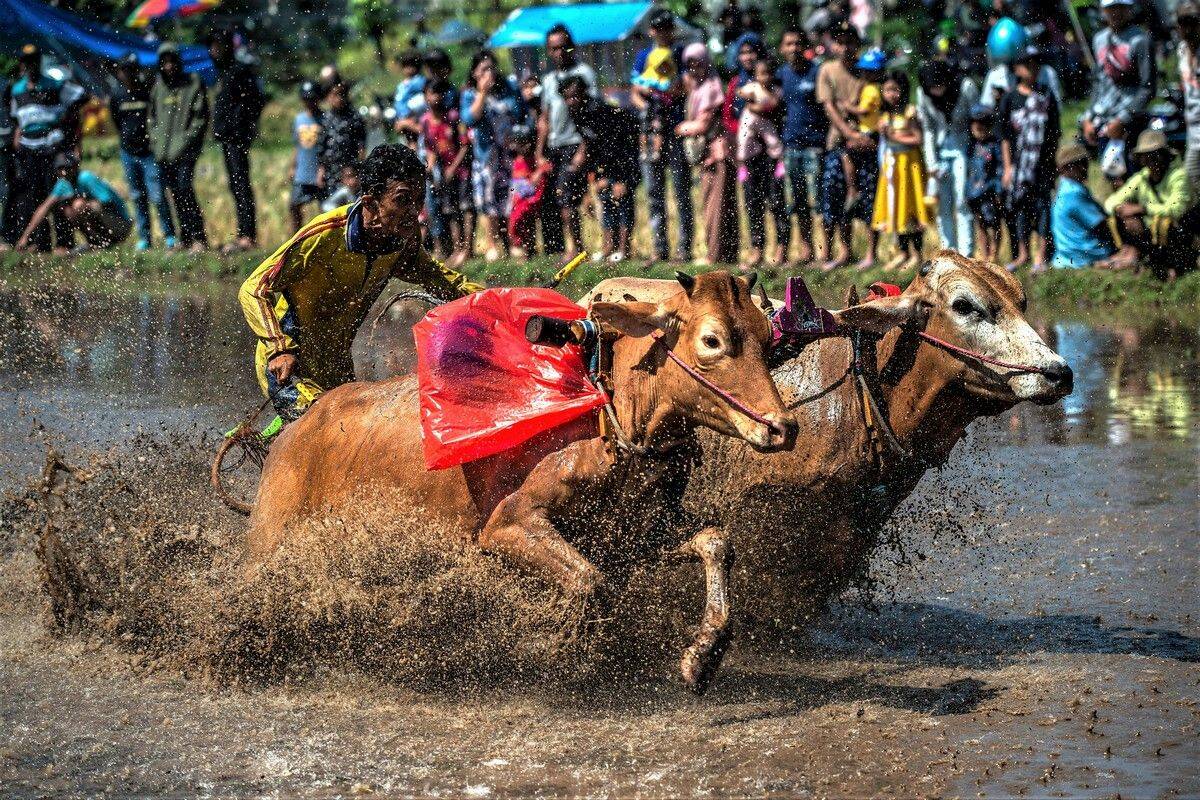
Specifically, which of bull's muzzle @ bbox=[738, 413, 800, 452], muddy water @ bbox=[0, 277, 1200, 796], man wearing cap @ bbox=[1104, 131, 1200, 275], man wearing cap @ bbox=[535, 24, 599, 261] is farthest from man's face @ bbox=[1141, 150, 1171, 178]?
bull's muzzle @ bbox=[738, 413, 800, 452]

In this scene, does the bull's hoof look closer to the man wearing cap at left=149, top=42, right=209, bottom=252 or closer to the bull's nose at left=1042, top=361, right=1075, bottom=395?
the bull's nose at left=1042, top=361, right=1075, bottom=395

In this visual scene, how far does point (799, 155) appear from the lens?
15.6 metres

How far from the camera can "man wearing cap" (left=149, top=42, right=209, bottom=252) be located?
19.5 m

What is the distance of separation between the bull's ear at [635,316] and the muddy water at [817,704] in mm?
1423

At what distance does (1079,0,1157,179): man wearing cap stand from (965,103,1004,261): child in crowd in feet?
3.40

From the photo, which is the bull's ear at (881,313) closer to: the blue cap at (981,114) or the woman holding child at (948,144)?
the woman holding child at (948,144)

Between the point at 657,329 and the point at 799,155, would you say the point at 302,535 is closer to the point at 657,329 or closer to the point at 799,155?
the point at 657,329

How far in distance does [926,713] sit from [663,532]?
1166 mm

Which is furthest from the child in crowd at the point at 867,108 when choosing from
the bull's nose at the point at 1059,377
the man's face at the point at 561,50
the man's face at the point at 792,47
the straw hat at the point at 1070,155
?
the bull's nose at the point at 1059,377

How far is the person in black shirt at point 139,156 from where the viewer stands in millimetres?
20125

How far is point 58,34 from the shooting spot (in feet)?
95.7

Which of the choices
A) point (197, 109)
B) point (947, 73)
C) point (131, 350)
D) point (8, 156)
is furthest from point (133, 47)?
point (947, 73)

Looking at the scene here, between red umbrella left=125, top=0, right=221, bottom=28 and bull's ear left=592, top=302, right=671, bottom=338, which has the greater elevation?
red umbrella left=125, top=0, right=221, bottom=28

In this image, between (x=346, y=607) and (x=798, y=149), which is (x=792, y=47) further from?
(x=346, y=607)
